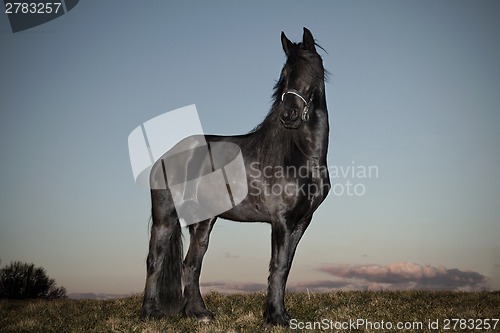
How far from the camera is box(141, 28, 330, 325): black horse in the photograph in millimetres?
7387

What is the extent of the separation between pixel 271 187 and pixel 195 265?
2.36m

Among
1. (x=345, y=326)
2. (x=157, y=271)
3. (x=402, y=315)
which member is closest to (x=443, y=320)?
(x=402, y=315)

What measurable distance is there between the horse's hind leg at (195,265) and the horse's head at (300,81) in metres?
2.69

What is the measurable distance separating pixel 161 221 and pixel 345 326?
3.60 metres

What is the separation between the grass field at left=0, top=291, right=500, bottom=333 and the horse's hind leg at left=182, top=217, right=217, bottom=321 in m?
0.32

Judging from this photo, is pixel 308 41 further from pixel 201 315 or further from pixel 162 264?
pixel 201 315

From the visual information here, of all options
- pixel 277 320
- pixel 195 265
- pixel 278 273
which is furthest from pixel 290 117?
pixel 195 265

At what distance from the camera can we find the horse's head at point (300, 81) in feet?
23.8

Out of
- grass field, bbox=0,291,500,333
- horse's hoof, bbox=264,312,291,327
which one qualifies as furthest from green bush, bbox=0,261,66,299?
horse's hoof, bbox=264,312,291,327

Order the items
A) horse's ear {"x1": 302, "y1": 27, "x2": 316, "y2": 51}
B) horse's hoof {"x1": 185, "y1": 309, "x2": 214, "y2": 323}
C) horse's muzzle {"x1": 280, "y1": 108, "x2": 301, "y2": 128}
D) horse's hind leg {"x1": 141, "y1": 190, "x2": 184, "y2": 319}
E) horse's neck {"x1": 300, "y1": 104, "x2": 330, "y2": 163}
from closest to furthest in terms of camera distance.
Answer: horse's muzzle {"x1": 280, "y1": 108, "x2": 301, "y2": 128}
horse's neck {"x1": 300, "y1": 104, "x2": 330, "y2": 163}
horse's ear {"x1": 302, "y1": 27, "x2": 316, "y2": 51}
horse's hoof {"x1": 185, "y1": 309, "x2": 214, "y2": 323}
horse's hind leg {"x1": 141, "y1": 190, "x2": 184, "y2": 319}

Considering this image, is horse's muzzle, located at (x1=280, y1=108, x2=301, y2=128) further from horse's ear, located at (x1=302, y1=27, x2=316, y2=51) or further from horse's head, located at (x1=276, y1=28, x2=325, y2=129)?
horse's ear, located at (x1=302, y1=27, x2=316, y2=51)

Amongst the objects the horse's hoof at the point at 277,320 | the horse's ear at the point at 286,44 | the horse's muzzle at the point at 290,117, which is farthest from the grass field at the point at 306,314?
the horse's ear at the point at 286,44

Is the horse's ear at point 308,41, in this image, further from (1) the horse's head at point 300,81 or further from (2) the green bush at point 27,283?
(2) the green bush at point 27,283

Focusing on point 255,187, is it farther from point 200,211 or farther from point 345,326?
point 345,326
